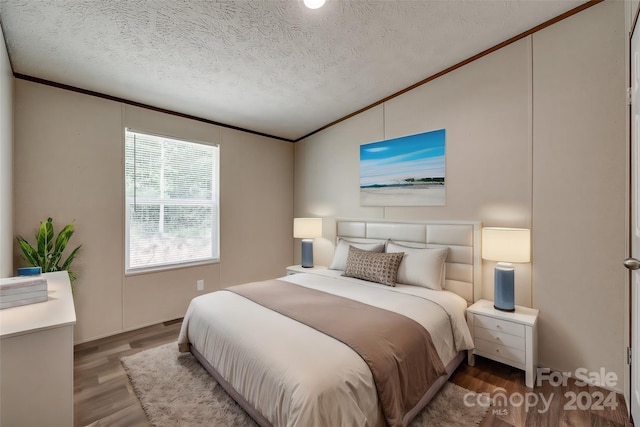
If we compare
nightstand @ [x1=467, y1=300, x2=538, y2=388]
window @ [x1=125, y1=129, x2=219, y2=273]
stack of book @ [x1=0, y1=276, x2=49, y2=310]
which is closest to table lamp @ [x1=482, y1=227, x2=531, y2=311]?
nightstand @ [x1=467, y1=300, x2=538, y2=388]

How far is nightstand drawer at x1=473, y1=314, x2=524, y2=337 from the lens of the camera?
212 centimetres

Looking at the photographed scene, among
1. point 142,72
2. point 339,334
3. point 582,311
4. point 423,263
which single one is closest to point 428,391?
point 339,334

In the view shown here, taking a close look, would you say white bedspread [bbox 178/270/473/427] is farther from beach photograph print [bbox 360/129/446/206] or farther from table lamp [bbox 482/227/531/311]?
beach photograph print [bbox 360/129/446/206]

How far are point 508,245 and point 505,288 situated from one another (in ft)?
1.15

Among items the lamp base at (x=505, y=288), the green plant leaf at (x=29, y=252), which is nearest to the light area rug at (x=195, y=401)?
the lamp base at (x=505, y=288)

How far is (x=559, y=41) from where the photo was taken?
2.24 meters

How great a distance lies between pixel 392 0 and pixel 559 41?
145 cm

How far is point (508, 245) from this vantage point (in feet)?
7.45

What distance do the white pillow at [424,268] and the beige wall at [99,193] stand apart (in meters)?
2.40

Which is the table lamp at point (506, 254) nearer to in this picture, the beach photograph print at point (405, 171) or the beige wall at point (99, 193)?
the beach photograph print at point (405, 171)

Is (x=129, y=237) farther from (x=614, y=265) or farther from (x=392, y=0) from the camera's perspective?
(x=614, y=265)

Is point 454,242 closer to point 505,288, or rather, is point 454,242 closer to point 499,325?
point 505,288

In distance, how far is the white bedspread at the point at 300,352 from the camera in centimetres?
126

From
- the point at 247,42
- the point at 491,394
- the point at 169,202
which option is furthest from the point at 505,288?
the point at 169,202
